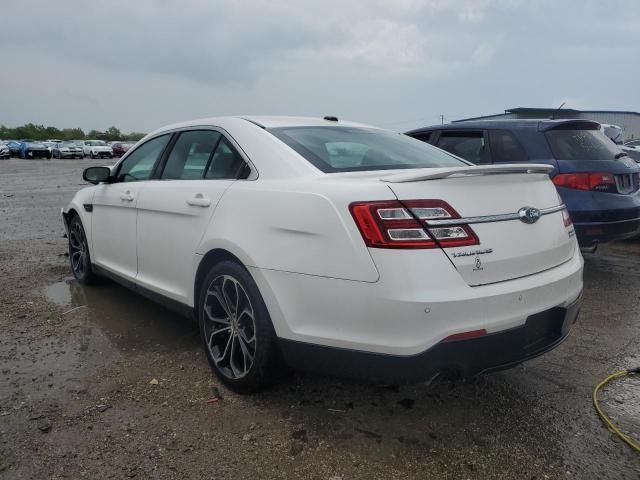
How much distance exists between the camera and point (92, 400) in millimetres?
2900

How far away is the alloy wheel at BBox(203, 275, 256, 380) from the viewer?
9.25ft

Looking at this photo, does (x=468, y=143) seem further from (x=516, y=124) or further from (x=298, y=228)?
(x=298, y=228)

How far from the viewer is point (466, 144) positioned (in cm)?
598

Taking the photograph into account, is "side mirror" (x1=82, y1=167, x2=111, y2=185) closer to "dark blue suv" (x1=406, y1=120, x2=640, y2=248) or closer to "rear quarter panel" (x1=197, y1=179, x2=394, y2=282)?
"rear quarter panel" (x1=197, y1=179, x2=394, y2=282)

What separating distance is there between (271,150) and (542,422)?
2.00 metres

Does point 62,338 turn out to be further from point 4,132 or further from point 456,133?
point 4,132

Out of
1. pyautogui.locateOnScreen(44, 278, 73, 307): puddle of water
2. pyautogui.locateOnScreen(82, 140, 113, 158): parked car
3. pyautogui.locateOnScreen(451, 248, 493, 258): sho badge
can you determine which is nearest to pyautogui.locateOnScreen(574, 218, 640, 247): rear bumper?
pyautogui.locateOnScreen(451, 248, 493, 258): sho badge

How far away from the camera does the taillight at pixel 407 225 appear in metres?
2.21

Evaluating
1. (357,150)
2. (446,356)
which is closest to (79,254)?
(357,150)

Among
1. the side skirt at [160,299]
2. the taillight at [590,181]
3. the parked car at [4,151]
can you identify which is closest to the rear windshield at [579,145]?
the taillight at [590,181]

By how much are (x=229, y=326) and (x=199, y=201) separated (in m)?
0.77

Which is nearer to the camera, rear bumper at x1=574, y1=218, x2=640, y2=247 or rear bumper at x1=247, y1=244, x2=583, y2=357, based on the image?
rear bumper at x1=247, y1=244, x2=583, y2=357

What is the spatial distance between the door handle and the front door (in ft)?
2.79

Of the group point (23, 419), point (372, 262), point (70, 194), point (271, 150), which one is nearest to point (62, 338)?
point (23, 419)
